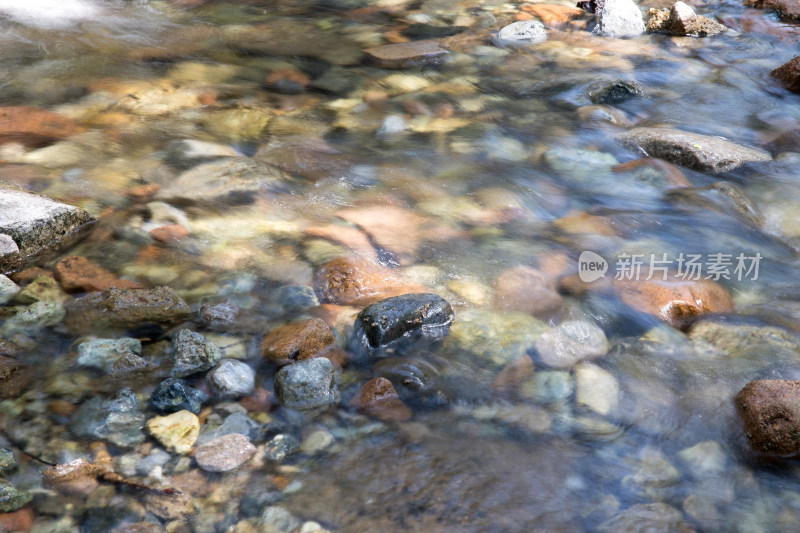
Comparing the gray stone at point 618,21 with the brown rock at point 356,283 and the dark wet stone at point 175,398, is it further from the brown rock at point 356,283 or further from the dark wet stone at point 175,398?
the dark wet stone at point 175,398

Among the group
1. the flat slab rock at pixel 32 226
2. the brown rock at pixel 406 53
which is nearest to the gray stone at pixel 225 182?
the flat slab rock at pixel 32 226

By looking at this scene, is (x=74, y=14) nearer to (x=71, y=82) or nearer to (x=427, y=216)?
(x=71, y=82)

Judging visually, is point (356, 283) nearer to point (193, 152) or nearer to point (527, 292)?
point (527, 292)

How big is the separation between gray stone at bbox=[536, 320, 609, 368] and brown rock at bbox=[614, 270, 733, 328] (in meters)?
0.33

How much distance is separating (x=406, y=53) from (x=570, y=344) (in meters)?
4.09

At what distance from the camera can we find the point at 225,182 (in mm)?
3955

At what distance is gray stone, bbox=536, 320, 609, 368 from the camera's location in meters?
2.84

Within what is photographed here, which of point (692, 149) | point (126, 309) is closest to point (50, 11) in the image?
point (126, 309)

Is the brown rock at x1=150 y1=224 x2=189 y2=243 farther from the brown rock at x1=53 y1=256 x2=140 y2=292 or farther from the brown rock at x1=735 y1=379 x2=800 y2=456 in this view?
the brown rock at x1=735 y1=379 x2=800 y2=456

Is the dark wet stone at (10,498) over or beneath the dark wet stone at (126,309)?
beneath

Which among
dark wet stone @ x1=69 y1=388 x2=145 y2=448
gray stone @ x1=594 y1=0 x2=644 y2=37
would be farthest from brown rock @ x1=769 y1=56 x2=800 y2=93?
dark wet stone @ x1=69 y1=388 x2=145 y2=448

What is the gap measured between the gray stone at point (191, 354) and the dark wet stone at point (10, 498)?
0.69m

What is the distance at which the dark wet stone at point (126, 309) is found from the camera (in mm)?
2828

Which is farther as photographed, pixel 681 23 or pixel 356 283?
pixel 681 23
